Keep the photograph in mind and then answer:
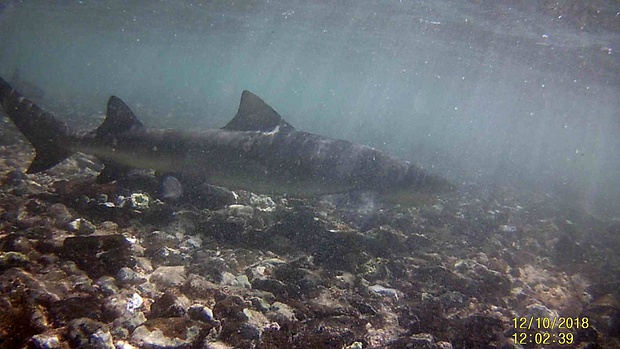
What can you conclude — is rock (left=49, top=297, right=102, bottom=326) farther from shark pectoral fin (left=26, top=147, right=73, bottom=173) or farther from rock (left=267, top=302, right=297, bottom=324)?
shark pectoral fin (left=26, top=147, right=73, bottom=173)

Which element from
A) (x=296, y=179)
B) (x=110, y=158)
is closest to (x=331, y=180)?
(x=296, y=179)

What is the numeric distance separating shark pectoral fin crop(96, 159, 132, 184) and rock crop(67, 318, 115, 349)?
4211 mm

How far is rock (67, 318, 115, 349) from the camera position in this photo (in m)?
2.94

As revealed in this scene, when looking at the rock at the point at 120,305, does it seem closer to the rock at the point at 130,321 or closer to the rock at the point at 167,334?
the rock at the point at 130,321

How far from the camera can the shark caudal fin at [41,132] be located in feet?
21.6

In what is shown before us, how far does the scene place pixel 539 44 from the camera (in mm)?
22438

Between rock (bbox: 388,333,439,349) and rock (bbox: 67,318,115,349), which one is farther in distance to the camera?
rock (bbox: 388,333,439,349)

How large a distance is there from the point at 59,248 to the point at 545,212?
16679 mm

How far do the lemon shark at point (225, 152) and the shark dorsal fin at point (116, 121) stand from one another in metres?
0.02

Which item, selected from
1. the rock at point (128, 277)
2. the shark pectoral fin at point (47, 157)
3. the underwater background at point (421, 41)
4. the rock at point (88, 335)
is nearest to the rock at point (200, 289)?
the rock at point (128, 277)

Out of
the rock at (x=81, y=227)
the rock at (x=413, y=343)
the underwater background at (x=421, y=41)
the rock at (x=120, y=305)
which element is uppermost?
the underwater background at (x=421, y=41)

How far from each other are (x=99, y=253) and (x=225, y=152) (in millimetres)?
3157
